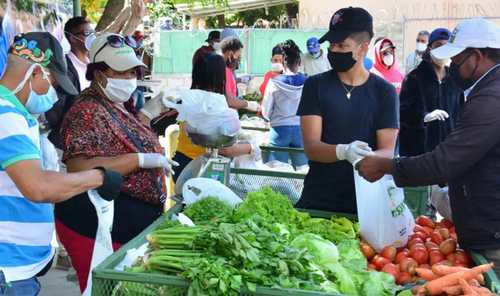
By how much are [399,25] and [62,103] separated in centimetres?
1347

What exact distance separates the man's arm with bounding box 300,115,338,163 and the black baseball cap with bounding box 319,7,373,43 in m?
0.46

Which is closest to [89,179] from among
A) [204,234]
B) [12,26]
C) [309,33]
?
[204,234]

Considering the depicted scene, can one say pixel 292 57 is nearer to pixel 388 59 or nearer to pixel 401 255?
pixel 388 59

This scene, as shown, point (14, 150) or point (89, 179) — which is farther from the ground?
point (14, 150)

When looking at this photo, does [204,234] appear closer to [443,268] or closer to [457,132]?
[443,268]

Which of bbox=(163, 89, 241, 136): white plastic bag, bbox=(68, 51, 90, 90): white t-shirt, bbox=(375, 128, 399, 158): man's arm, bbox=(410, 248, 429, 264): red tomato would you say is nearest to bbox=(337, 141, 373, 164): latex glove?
bbox=(375, 128, 399, 158): man's arm

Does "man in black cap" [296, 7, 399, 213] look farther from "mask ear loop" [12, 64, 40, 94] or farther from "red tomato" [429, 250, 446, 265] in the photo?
"mask ear loop" [12, 64, 40, 94]

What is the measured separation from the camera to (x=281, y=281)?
6.79 feet

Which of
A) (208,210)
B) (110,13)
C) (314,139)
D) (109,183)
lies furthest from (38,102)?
(110,13)

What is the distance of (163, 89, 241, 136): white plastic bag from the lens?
370 cm

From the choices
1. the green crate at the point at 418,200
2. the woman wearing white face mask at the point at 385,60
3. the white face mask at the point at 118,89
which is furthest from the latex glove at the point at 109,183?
the woman wearing white face mask at the point at 385,60

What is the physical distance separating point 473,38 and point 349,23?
76cm

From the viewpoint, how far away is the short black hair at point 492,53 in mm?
2669

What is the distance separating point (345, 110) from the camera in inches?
127
